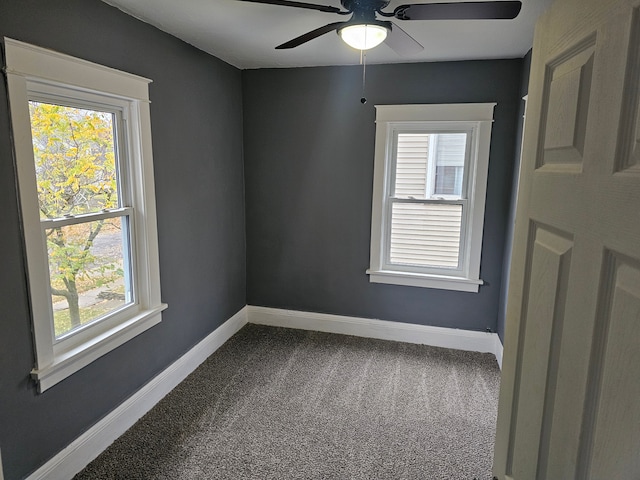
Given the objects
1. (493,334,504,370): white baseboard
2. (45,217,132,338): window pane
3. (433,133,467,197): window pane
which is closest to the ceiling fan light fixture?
(433,133,467,197): window pane

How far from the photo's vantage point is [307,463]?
213 centimetres

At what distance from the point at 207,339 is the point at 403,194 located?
2053mm

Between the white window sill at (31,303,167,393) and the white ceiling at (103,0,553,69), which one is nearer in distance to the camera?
the white window sill at (31,303,167,393)

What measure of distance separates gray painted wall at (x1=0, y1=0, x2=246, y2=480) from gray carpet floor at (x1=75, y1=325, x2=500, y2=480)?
1.05ft

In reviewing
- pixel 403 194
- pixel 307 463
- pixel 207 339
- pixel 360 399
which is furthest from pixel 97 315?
pixel 403 194

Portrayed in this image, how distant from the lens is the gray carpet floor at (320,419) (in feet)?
6.89

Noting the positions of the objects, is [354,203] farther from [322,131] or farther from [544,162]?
[544,162]

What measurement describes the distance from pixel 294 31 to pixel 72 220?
1701 mm

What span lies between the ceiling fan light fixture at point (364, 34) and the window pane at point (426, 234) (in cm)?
169

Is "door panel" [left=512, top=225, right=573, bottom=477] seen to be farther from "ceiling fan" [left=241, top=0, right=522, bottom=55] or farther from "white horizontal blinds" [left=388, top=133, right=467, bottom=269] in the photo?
"white horizontal blinds" [left=388, top=133, right=467, bottom=269]

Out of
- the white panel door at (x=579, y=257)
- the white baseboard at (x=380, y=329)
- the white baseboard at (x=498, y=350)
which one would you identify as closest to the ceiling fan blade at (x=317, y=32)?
the white panel door at (x=579, y=257)

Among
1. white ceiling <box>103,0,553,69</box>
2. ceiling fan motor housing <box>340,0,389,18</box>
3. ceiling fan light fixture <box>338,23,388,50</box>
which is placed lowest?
ceiling fan light fixture <box>338,23,388,50</box>

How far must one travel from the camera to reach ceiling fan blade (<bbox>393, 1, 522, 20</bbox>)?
1570 mm

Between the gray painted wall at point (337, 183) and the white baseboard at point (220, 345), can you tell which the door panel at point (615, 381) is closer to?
the white baseboard at point (220, 345)
